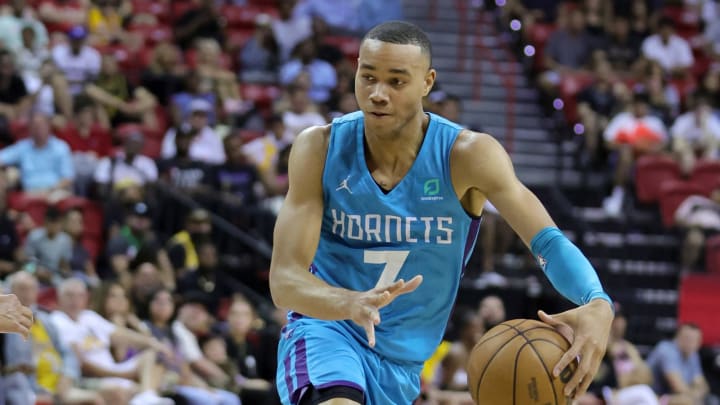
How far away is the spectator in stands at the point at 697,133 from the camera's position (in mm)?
14836

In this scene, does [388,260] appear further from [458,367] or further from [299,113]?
[299,113]

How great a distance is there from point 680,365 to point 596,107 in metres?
5.10

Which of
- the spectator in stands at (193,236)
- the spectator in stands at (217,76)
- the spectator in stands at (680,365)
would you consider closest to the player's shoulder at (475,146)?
the spectator in stands at (193,236)

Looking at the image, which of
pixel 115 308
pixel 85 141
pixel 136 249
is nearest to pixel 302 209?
pixel 115 308

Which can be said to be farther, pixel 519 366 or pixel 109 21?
pixel 109 21

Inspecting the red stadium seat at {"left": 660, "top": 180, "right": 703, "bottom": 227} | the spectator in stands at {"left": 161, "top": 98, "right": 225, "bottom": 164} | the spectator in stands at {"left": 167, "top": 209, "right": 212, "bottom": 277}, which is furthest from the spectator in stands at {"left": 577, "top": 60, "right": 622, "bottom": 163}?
the spectator in stands at {"left": 167, "top": 209, "right": 212, "bottom": 277}

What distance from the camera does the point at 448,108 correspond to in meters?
13.0

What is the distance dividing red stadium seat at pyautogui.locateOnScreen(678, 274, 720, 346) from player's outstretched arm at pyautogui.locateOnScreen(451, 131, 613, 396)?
29.8 feet

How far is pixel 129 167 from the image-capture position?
1241 cm

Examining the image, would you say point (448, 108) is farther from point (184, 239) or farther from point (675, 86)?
point (675, 86)

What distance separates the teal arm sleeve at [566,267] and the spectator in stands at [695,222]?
30.8 feet

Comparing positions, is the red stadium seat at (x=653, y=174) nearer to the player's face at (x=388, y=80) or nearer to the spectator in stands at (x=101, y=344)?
the spectator in stands at (x=101, y=344)

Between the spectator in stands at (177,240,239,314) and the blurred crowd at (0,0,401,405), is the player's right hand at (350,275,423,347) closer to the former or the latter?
the blurred crowd at (0,0,401,405)

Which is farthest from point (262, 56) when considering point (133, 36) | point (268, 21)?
point (133, 36)
